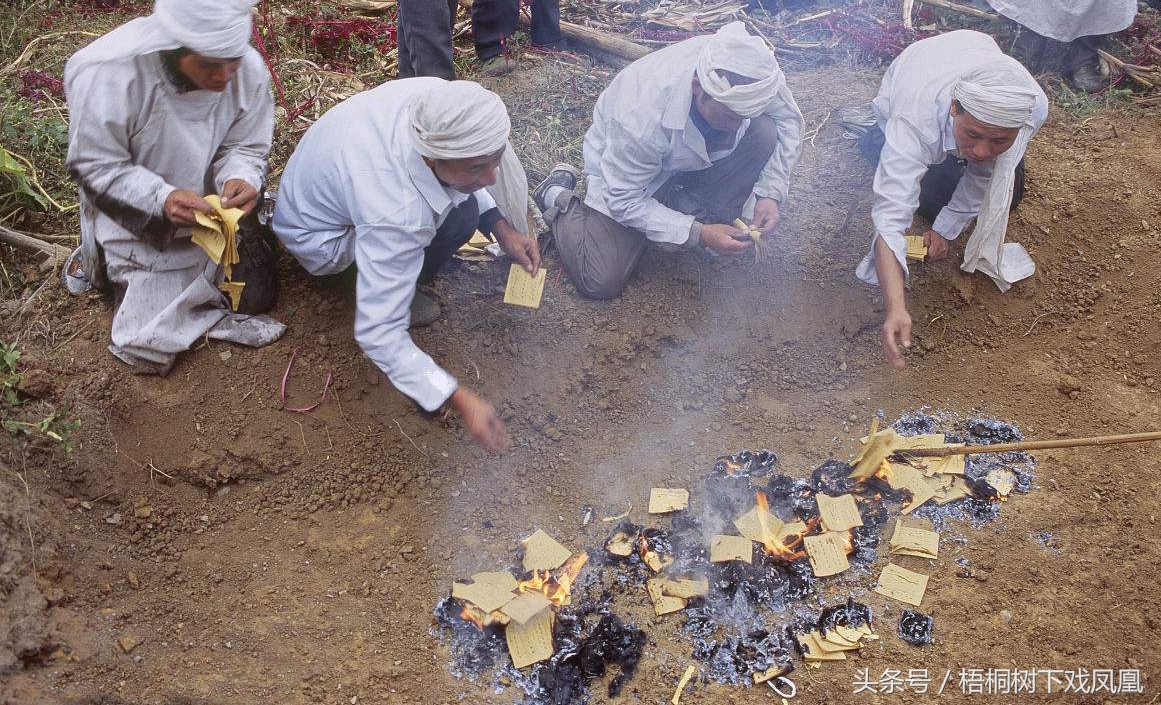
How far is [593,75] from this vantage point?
17.7 feet

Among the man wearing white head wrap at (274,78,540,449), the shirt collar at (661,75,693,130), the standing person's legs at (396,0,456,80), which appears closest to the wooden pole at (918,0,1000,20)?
the shirt collar at (661,75,693,130)

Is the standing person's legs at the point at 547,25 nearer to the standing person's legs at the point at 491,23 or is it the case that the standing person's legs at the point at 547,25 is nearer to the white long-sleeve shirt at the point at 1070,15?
the standing person's legs at the point at 491,23

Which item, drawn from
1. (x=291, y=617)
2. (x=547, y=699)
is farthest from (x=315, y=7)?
(x=547, y=699)

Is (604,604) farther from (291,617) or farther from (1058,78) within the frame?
(1058,78)

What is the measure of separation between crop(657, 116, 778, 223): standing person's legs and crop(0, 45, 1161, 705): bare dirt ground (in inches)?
A: 12.3

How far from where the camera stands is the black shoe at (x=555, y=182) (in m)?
4.29

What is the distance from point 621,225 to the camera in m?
4.02

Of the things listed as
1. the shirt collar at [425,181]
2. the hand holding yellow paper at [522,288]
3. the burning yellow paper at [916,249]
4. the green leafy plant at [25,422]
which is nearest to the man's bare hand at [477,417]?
the shirt collar at [425,181]

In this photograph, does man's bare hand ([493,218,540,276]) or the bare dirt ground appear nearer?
the bare dirt ground

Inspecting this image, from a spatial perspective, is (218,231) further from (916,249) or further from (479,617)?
(916,249)

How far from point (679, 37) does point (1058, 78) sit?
2.66 m

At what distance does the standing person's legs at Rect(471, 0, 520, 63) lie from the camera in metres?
5.23

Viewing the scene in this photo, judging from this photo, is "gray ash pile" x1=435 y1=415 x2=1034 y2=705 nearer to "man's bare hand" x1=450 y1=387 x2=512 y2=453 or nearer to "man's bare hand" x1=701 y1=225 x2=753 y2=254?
"man's bare hand" x1=450 y1=387 x2=512 y2=453

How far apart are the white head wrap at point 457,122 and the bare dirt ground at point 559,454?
116 cm
